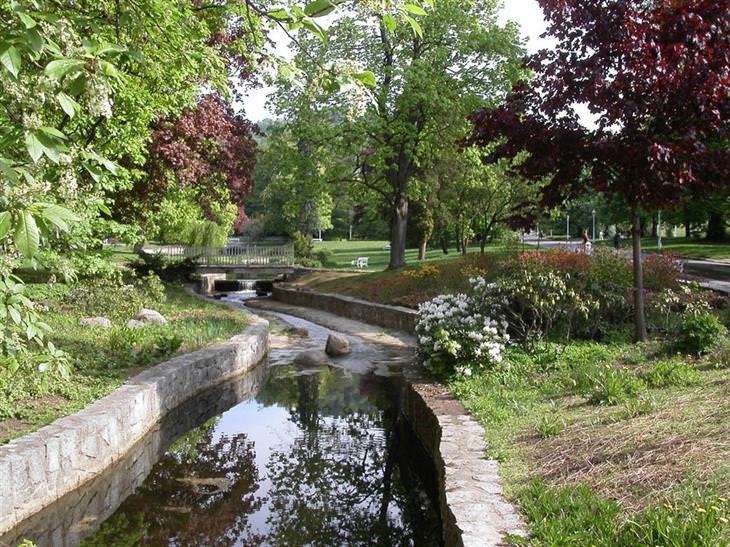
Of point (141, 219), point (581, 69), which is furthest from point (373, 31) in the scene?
point (581, 69)

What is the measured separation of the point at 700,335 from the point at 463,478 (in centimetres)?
441

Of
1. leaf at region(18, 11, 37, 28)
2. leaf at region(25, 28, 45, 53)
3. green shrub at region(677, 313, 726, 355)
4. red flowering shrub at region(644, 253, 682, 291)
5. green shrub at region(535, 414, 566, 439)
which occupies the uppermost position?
leaf at region(18, 11, 37, 28)

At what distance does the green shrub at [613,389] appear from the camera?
20.7 feet

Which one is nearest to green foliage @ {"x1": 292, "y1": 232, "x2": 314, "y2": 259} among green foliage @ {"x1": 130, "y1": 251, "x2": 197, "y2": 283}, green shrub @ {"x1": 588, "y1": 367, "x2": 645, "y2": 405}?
green foliage @ {"x1": 130, "y1": 251, "x2": 197, "y2": 283}

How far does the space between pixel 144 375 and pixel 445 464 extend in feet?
15.6

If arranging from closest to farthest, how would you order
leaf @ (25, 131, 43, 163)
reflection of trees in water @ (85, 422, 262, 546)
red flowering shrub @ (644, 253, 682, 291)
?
leaf @ (25, 131, 43, 163) < reflection of trees in water @ (85, 422, 262, 546) < red flowering shrub @ (644, 253, 682, 291)

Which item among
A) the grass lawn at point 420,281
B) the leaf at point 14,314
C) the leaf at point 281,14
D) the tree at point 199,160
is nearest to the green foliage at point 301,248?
the grass lawn at point 420,281

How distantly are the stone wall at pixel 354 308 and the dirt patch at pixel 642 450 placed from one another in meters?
9.37

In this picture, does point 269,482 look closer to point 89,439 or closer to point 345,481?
point 345,481

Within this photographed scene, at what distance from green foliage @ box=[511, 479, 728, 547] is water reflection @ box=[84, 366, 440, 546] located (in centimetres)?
165

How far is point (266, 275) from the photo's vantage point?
33.9 m

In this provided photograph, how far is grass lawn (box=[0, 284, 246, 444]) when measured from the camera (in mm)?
6555

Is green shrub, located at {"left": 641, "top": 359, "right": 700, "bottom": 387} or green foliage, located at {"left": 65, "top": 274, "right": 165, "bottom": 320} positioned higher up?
green foliage, located at {"left": 65, "top": 274, "right": 165, "bottom": 320}

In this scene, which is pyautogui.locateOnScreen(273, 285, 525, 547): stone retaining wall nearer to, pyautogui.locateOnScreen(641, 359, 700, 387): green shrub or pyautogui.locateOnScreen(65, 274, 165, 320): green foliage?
pyautogui.locateOnScreen(641, 359, 700, 387): green shrub
